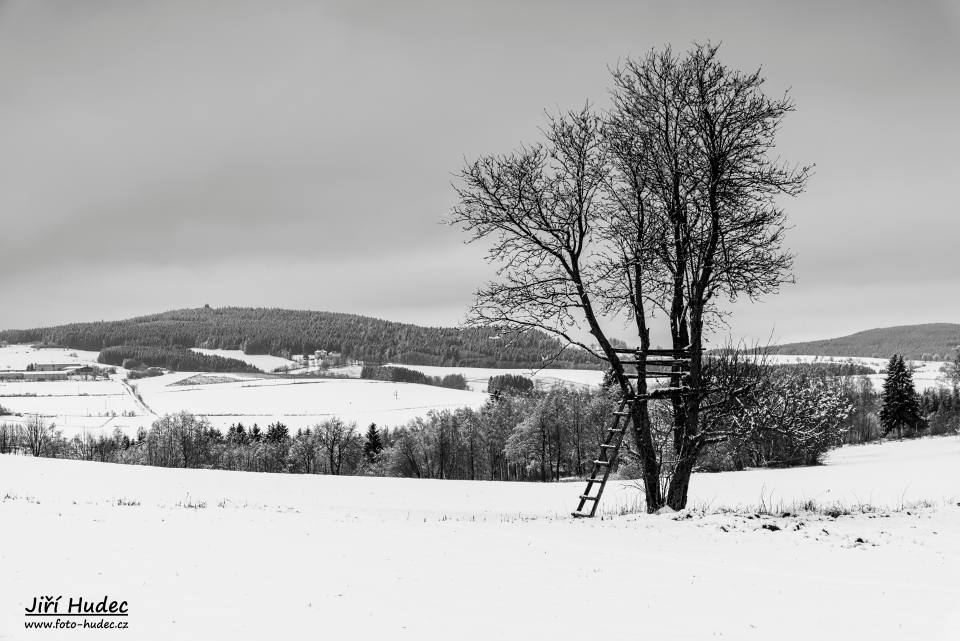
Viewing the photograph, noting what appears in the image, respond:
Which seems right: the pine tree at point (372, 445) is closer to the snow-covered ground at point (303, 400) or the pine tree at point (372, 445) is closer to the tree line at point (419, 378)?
the snow-covered ground at point (303, 400)

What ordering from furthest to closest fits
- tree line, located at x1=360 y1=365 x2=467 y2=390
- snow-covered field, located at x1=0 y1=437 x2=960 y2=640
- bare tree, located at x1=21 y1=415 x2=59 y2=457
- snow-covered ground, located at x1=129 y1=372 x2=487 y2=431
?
tree line, located at x1=360 y1=365 x2=467 y2=390
snow-covered ground, located at x1=129 y1=372 x2=487 y2=431
bare tree, located at x1=21 y1=415 x2=59 y2=457
snow-covered field, located at x1=0 y1=437 x2=960 y2=640

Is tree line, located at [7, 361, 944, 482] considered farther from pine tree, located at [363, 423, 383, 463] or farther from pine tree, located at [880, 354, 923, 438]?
pine tree, located at [880, 354, 923, 438]

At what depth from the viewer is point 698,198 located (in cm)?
1489

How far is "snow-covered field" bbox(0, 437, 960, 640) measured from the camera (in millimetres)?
6762

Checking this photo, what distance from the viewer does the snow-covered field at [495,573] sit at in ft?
22.2

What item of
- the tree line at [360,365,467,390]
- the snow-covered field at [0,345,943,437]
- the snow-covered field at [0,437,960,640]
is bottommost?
the snow-covered field at [0,345,943,437]

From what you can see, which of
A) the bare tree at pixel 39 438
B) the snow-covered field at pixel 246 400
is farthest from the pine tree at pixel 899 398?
the bare tree at pixel 39 438

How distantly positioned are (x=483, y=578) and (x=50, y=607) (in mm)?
4994

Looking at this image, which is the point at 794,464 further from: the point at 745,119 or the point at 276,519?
the point at 276,519

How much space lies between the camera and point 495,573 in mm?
8805

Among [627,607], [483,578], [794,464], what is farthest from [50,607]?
[794,464]

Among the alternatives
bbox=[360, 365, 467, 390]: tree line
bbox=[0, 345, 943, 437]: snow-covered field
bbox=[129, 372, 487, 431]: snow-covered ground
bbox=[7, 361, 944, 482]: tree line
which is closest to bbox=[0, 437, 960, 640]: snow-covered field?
bbox=[7, 361, 944, 482]: tree line

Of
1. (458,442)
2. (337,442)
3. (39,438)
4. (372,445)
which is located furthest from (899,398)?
(39,438)

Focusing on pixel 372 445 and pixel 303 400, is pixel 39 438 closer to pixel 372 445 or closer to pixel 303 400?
pixel 372 445
